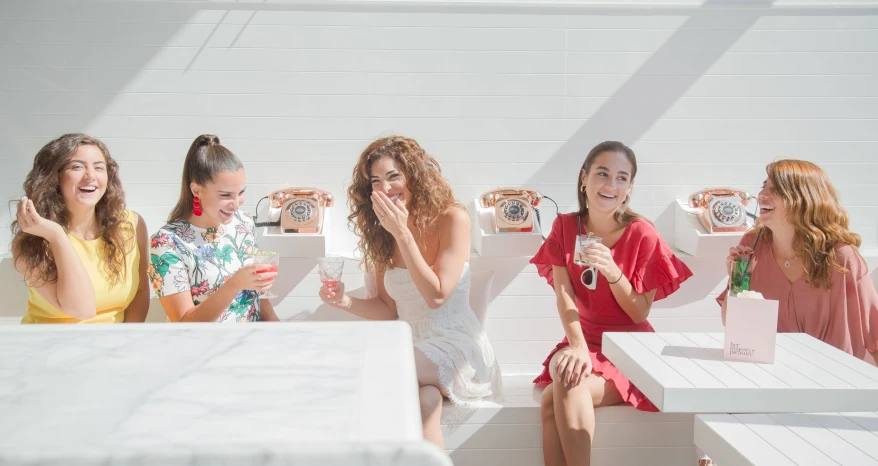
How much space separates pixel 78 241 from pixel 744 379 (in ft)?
7.47

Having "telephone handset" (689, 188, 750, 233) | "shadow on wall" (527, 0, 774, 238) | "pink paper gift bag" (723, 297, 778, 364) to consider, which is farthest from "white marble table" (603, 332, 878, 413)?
"shadow on wall" (527, 0, 774, 238)

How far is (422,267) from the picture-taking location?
2537 mm

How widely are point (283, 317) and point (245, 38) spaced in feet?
4.36

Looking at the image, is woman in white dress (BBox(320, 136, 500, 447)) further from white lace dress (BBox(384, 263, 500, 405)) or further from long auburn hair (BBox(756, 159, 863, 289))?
long auburn hair (BBox(756, 159, 863, 289))


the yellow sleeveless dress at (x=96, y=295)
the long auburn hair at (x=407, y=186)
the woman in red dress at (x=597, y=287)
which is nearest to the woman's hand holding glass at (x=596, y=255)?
the woman in red dress at (x=597, y=287)

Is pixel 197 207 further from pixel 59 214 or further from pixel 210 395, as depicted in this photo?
pixel 210 395

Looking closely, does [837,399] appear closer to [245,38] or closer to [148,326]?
[148,326]

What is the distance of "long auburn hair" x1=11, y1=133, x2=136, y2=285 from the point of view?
2.42 m

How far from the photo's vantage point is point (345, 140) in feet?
11.1

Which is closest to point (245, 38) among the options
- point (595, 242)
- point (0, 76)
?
point (0, 76)

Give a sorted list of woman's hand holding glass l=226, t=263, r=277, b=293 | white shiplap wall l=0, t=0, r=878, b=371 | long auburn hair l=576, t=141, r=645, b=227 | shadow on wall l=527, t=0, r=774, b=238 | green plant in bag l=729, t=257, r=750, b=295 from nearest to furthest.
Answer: green plant in bag l=729, t=257, r=750, b=295, woman's hand holding glass l=226, t=263, r=277, b=293, long auburn hair l=576, t=141, r=645, b=227, white shiplap wall l=0, t=0, r=878, b=371, shadow on wall l=527, t=0, r=774, b=238

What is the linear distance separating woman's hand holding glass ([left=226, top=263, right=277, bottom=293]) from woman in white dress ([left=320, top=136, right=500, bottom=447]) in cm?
23

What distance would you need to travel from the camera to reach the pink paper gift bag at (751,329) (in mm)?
1854

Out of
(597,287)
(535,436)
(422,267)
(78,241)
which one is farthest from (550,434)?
(78,241)
